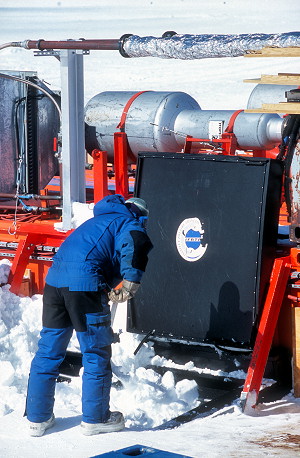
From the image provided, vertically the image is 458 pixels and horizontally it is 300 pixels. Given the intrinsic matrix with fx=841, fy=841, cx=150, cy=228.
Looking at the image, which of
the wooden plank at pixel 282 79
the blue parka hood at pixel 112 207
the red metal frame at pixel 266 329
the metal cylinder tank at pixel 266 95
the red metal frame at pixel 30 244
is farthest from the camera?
the metal cylinder tank at pixel 266 95

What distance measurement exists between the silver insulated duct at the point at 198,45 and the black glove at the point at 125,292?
216 cm

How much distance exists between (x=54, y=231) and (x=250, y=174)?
2.18 meters

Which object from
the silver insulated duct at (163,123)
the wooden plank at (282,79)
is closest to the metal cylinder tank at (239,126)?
the silver insulated duct at (163,123)

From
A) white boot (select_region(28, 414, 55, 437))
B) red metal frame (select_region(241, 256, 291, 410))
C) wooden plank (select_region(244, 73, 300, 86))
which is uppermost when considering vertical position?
wooden plank (select_region(244, 73, 300, 86))

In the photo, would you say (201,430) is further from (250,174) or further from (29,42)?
(29,42)

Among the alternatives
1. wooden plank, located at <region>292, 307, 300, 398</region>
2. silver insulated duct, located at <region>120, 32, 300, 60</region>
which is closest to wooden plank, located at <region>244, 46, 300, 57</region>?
silver insulated duct, located at <region>120, 32, 300, 60</region>

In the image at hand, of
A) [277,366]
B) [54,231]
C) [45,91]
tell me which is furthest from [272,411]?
[45,91]

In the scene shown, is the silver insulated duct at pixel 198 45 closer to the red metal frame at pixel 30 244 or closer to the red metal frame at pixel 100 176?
the red metal frame at pixel 100 176

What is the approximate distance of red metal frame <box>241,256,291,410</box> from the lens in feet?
18.1

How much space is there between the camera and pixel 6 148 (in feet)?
28.0

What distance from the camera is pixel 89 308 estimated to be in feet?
16.5

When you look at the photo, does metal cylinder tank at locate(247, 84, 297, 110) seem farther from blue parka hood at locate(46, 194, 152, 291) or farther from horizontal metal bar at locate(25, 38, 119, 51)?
blue parka hood at locate(46, 194, 152, 291)

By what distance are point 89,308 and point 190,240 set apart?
136cm

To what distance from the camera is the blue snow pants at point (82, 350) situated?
5000 mm
